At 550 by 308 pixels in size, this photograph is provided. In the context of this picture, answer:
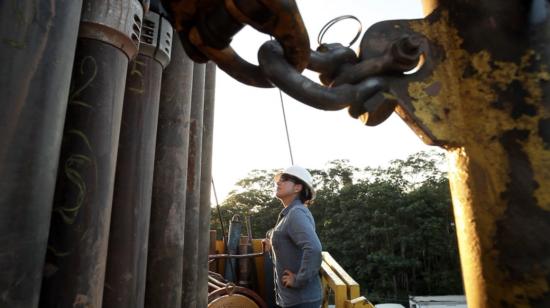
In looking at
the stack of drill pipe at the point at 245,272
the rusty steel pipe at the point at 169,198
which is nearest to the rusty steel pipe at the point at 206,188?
the rusty steel pipe at the point at 169,198

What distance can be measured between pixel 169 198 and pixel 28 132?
3.26 feet

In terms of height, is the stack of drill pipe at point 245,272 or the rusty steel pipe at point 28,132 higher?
the rusty steel pipe at point 28,132

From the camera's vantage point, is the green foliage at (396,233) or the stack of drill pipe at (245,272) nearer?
the stack of drill pipe at (245,272)

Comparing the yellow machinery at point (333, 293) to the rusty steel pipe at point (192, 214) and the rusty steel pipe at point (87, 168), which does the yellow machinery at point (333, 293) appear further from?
the rusty steel pipe at point (87, 168)

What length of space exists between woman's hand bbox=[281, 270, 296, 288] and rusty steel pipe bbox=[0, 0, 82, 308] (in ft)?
5.45

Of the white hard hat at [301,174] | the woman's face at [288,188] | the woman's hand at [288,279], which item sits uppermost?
the white hard hat at [301,174]

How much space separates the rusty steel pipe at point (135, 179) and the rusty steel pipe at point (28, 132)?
1.42ft

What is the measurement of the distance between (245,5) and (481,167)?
462mm

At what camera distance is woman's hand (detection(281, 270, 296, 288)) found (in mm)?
2441

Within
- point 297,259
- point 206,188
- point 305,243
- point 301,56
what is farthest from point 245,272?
point 301,56

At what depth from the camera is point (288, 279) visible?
2463 mm

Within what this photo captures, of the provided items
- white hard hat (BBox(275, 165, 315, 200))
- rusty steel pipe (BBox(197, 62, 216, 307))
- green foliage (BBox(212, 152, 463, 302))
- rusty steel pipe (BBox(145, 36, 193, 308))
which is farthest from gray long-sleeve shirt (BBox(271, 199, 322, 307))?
green foliage (BBox(212, 152, 463, 302))

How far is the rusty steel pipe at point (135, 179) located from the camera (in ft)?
4.78

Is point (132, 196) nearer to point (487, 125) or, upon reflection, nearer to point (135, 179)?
point (135, 179)
